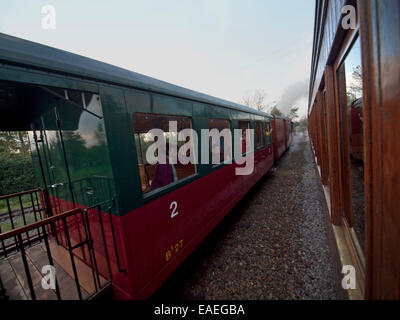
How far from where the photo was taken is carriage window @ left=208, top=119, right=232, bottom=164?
3.42 m

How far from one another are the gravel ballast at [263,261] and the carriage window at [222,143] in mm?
1674

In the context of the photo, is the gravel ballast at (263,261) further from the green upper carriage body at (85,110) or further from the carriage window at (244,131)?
the carriage window at (244,131)

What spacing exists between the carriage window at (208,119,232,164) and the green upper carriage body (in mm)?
792

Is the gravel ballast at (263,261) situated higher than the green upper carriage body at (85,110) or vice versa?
the green upper carriage body at (85,110)

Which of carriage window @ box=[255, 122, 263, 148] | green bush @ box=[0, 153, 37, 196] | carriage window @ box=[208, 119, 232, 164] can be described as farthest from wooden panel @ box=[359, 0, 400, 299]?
green bush @ box=[0, 153, 37, 196]

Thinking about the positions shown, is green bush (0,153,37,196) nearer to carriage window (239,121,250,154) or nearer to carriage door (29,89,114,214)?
carriage door (29,89,114,214)

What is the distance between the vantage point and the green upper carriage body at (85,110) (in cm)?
125

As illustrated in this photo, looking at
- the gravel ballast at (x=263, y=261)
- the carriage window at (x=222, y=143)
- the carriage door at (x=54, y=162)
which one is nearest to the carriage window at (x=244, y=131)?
the carriage window at (x=222, y=143)

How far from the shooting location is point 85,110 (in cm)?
150

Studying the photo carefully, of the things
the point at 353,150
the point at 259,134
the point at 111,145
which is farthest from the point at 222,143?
the point at 259,134

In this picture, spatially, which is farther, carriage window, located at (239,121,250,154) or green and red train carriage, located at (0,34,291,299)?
carriage window, located at (239,121,250,154)

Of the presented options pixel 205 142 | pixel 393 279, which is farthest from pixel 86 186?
pixel 393 279

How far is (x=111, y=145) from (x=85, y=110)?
360 millimetres
